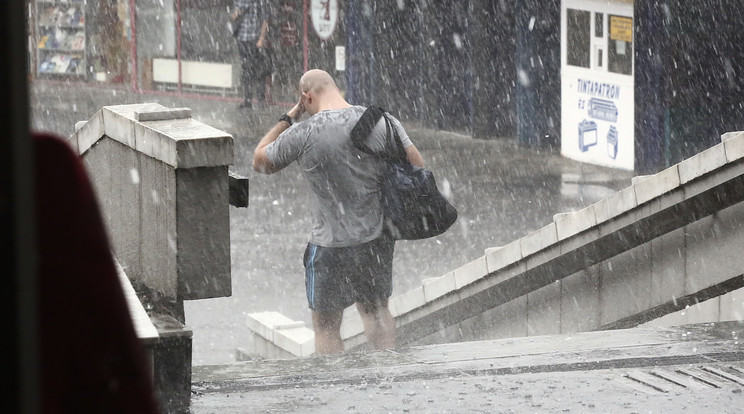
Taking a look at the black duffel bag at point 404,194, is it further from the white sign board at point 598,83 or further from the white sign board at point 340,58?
the white sign board at point 340,58

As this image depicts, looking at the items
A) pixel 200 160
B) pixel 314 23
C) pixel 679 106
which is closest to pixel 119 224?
pixel 200 160

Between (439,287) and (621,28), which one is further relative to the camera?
→ (621,28)

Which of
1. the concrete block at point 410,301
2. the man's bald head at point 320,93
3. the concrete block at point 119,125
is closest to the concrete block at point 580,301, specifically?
the concrete block at point 410,301

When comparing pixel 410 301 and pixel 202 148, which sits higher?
pixel 202 148

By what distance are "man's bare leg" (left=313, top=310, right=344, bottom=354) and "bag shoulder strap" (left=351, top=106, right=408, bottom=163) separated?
82 cm

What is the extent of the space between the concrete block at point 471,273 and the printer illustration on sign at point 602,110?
26.7 feet

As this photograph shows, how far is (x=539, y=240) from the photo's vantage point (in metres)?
7.21

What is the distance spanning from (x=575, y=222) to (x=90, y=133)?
2.63 m

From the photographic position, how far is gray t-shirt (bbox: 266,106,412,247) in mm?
6238

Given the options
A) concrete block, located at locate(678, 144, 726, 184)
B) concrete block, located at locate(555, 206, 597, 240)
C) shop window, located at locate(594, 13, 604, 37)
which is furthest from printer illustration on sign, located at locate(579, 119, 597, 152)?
concrete block, located at locate(678, 144, 726, 184)

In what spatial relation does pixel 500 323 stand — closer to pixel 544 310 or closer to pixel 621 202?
pixel 544 310

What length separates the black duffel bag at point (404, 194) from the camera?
619 centimetres

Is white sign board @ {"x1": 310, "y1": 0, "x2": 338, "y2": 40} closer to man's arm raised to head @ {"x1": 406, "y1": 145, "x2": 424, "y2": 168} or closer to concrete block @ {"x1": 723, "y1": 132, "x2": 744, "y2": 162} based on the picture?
man's arm raised to head @ {"x1": 406, "y1": 145, "x2": 424, "y2": 168}

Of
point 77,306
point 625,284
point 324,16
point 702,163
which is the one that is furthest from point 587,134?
point 77,306
